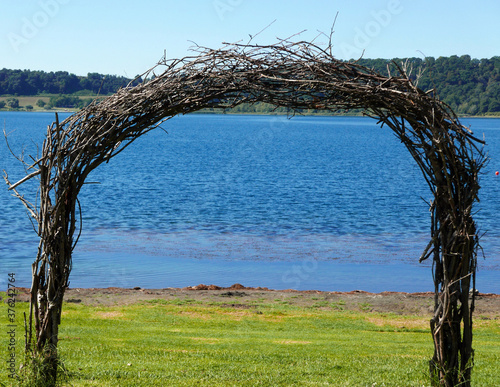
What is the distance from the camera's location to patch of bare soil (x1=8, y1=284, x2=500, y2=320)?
1540cm

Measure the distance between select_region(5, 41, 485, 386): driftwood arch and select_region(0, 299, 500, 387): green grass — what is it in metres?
1.33

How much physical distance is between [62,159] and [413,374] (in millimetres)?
5438

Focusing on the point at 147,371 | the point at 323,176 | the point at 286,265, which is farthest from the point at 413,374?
the point at 323,176

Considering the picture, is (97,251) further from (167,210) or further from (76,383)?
(76,383)

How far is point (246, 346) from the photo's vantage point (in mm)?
10375

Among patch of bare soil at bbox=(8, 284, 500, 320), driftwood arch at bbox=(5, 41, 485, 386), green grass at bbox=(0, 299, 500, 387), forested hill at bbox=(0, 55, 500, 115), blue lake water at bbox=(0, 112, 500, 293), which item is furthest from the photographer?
forested hill at bbox=(0, 55, 500, 115)

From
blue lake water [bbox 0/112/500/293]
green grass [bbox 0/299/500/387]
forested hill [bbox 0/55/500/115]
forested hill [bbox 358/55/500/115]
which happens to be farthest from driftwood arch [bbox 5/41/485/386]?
forested hill [bbox 358/55/500/115]

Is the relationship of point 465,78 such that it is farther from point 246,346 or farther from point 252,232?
point 246,346

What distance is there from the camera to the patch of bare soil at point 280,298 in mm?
15398

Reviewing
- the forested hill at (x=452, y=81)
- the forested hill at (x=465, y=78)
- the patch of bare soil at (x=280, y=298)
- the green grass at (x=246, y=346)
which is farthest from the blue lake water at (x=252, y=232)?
the forested hill at (x=465, y=78)

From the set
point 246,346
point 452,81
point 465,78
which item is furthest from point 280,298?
point 465,78

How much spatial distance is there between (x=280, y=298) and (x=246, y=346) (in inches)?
246

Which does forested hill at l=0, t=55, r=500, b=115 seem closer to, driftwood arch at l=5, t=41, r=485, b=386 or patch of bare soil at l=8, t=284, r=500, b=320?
patch of bare soil at l=8, t=284, r=500, b=320

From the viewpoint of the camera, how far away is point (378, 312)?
595 inches
